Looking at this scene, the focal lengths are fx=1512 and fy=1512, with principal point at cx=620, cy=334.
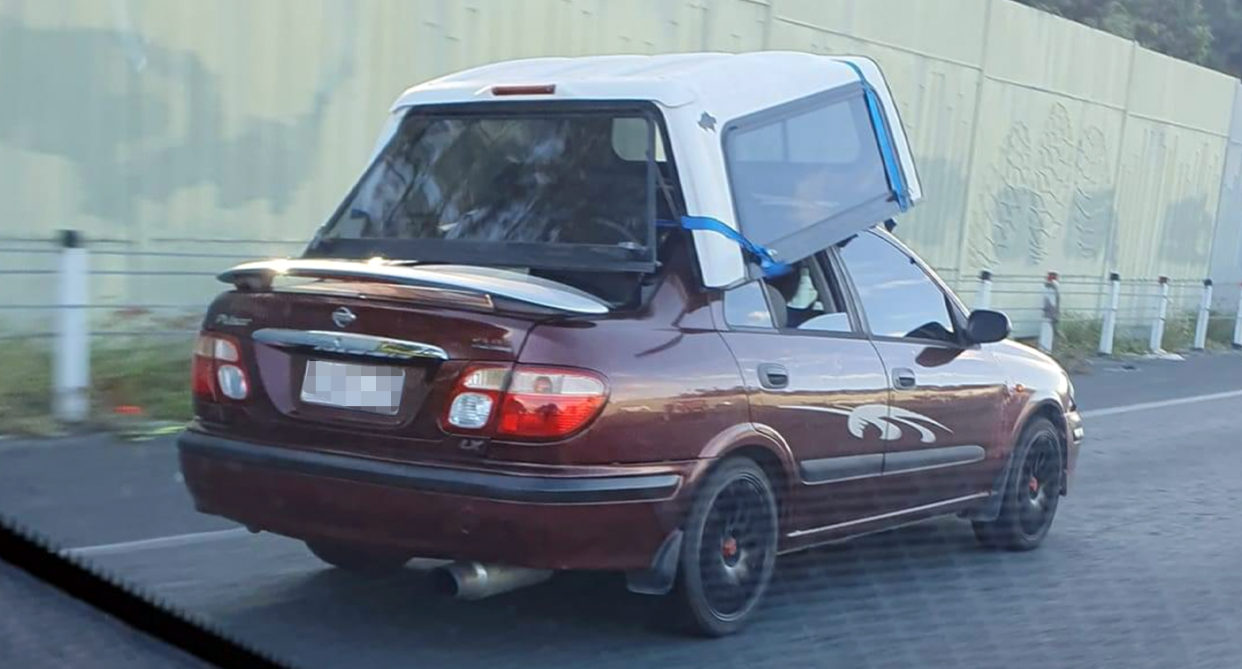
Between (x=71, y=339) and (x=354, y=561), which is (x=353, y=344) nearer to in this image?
(x=354, y=561)

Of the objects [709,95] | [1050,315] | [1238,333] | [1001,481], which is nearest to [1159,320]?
[1238,333]

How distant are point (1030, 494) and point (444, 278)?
3.70 metres

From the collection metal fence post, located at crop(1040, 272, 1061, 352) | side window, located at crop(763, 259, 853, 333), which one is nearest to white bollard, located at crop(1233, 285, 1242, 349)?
metal fence post, located at crop(1040, 272, 1061, 352)

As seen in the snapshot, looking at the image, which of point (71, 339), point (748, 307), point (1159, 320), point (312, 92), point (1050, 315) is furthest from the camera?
point (1159, 320)

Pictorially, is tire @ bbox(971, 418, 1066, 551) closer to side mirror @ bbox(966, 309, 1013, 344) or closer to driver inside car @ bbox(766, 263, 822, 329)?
side mirror @ bbox(966, 309, 1013, 344)

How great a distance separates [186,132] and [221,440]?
5.77m

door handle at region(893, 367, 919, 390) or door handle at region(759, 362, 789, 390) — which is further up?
door handle at region(759, 362, 789, 390)

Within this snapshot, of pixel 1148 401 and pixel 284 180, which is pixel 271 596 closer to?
pixel 284 180

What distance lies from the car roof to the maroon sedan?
0.11ft

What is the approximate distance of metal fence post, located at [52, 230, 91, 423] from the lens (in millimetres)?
8398

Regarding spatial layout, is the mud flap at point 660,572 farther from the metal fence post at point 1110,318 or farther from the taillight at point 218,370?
the metal fence post at point 1110,318

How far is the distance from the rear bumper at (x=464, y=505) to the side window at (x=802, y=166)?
1.22m

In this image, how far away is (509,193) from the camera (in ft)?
19.6

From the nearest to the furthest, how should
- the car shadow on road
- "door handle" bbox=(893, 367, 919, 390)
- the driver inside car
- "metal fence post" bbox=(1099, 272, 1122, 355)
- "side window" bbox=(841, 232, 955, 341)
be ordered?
the car shadow on road, the driver inside car, "door handle" bbox=(893, 367, 919, 390), "side window" bbox=(841, 232, 955, 341), "metal fence post" bbox=(1099, 272, 1122, 355)
